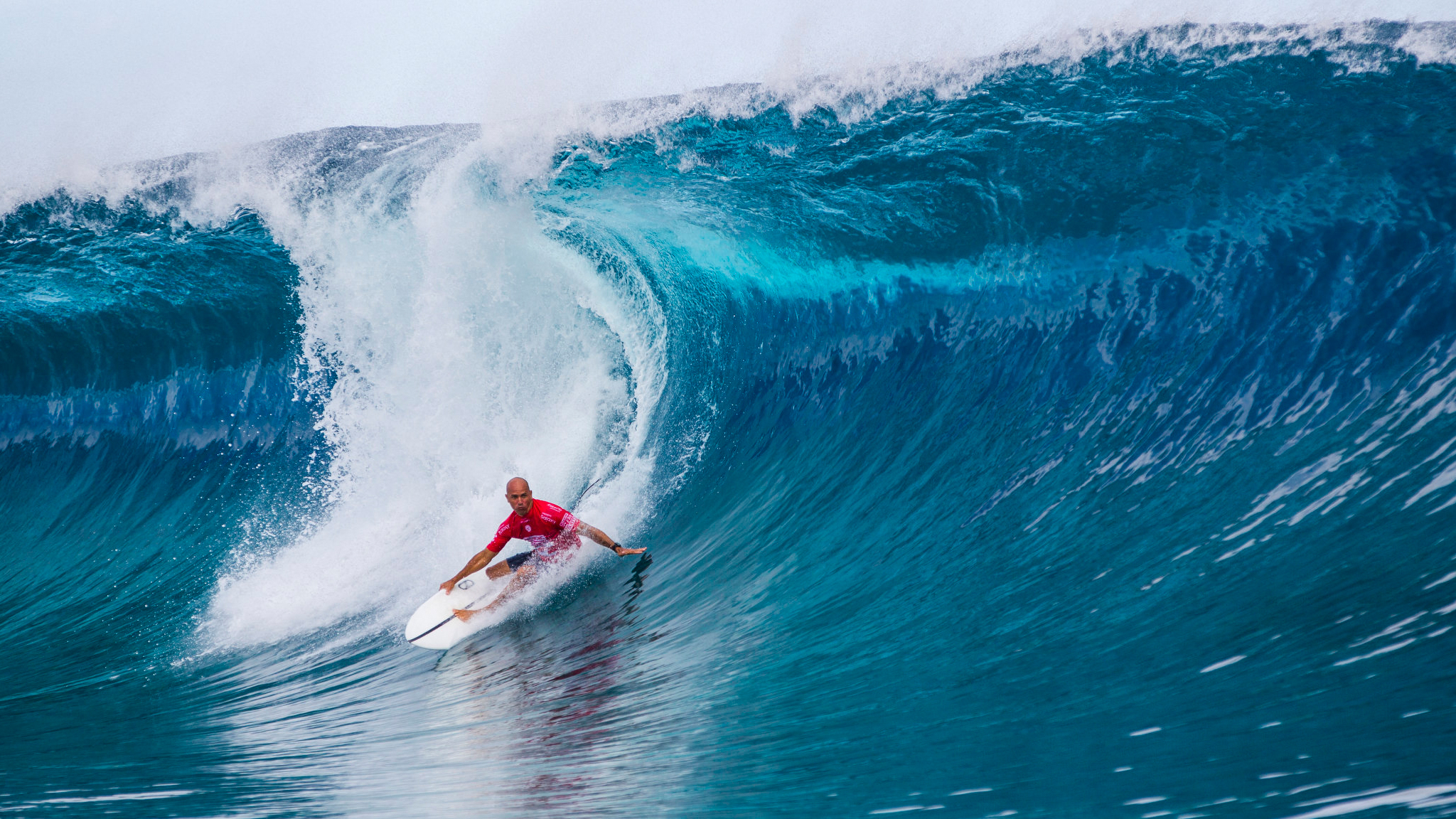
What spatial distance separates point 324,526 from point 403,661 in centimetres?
270

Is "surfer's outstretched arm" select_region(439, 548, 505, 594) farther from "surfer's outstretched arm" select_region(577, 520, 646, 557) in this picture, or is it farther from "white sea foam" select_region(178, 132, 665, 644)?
"white sea foam" select_region(178, 132, 665, 644)

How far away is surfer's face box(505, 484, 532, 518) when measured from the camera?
202 inches

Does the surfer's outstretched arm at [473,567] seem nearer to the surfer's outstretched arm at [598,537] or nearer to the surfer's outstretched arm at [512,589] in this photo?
the surfer's outstretched arm at [512,589]

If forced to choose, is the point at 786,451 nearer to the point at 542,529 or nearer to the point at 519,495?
the point at 542,529

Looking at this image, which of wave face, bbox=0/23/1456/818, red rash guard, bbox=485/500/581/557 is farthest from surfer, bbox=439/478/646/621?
wave face, bbox=0/23/1456/818

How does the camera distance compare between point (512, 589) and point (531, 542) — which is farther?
point (531, 542)

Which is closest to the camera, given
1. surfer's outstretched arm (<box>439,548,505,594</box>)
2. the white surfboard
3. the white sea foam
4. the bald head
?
the bald head

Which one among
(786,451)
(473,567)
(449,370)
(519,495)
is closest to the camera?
(519,495)

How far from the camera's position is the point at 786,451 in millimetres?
6691

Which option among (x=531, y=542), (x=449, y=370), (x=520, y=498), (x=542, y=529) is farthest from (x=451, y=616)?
(x=449, y=370)

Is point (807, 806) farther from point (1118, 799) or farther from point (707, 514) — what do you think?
point (707, 514)

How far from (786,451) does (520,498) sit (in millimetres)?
2328

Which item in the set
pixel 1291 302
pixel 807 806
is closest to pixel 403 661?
pixel 807 806

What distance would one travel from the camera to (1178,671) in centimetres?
323
